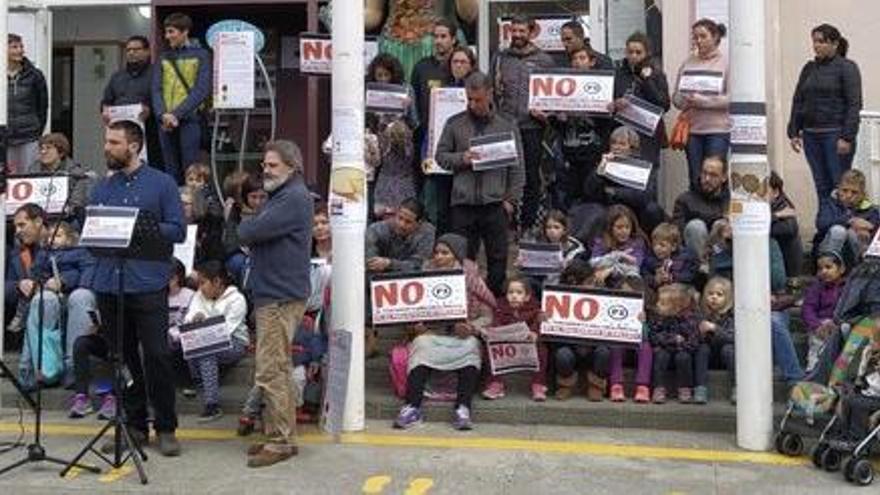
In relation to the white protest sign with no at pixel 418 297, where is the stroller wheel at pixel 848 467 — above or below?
below

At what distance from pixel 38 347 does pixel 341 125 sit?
2.68 metres

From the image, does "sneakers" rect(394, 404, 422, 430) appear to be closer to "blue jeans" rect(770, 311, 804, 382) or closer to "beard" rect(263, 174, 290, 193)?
"beard" rect(263, 174, 290, 193)

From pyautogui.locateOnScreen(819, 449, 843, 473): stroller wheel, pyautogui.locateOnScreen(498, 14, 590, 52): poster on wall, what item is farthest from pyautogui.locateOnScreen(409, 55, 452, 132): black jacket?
pyautogui.locateOnScreen(819, 449, 843, 473): stroller wheel

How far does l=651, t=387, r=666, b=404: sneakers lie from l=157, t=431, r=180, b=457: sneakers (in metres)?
3.16

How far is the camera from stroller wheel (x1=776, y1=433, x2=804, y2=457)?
6809mm

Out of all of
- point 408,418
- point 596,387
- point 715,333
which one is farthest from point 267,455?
point 715,333

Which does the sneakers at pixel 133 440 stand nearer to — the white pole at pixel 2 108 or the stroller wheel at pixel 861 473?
the white pole at pixel 2 108

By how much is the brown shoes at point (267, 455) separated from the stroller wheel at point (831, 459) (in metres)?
3.14

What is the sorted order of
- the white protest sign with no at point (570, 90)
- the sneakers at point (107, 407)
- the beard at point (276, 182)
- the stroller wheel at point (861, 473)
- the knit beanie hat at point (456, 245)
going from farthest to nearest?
the white protest sign with no at point (570, 90) < the knit beanie hat at point (456, 245) < the sneakers at point (107, 407) < the beard at point (276, 182) < the stroller wheel at point (861, 473)

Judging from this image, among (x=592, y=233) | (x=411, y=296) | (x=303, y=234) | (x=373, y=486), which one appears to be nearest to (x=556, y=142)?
A: (x=592, y=233)

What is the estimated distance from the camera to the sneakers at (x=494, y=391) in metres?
7.74

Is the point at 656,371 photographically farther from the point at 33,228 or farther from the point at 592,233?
the point at 33,228

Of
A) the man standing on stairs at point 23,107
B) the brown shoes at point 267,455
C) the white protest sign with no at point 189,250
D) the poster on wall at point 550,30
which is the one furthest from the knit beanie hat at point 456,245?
the man standing on stairs at point 23,107

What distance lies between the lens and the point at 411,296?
25.0 ft
